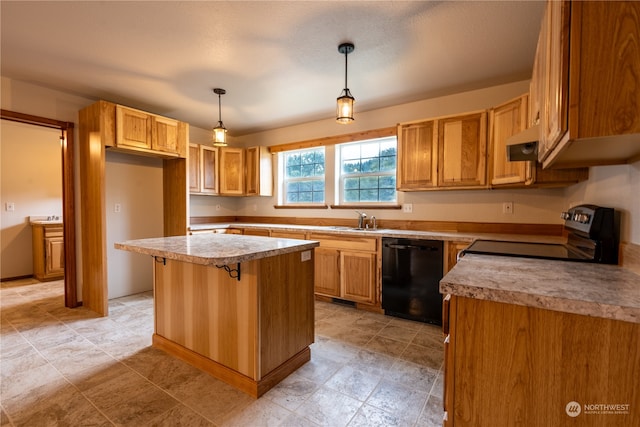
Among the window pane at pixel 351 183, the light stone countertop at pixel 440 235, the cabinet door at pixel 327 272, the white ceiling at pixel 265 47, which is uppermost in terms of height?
the white ceiling at pixel 265 47

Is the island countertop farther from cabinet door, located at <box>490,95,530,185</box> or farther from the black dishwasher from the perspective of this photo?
cabinet door, located at <box>490,95,530,185</box>

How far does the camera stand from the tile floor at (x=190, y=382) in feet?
5.25

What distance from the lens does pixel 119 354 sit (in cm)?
227

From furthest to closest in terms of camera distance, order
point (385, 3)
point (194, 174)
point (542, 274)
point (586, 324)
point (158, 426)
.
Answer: point (194, 174) < point (385, 3) < point (158, 426) < point (542, 274) < point (586, 324)

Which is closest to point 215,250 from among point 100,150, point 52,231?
point 100,150


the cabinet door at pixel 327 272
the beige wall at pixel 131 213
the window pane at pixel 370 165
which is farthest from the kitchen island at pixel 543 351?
the beige wall at pixel 131 213

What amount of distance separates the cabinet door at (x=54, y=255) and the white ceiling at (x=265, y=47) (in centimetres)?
263

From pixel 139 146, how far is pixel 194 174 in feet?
2.90

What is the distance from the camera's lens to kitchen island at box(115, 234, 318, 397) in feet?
5.82

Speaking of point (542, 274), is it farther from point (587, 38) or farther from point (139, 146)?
point (139, 146)

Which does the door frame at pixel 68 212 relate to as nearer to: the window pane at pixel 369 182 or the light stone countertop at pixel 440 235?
the light stone countertop at pixel 440 235

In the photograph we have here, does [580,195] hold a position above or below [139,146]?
below

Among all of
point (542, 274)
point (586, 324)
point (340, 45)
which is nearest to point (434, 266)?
point (542, 274)

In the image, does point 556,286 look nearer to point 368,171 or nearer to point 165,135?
point 368,171
